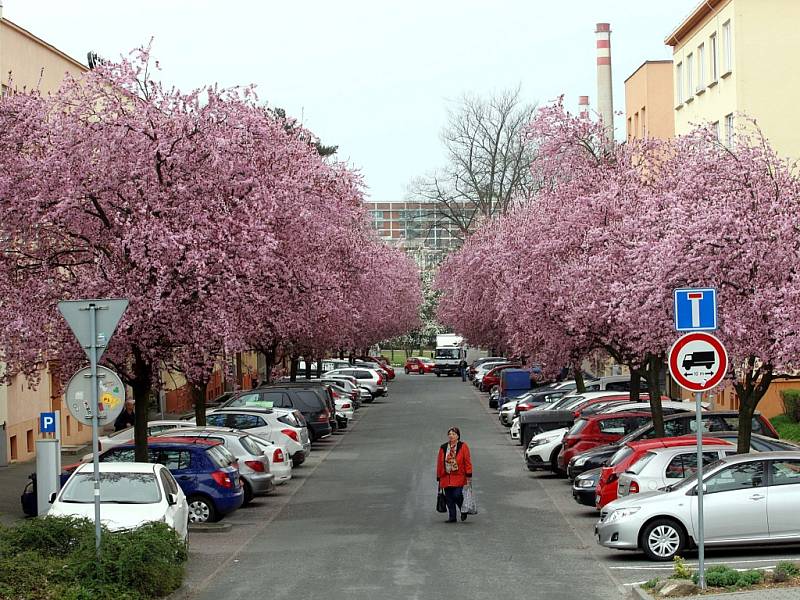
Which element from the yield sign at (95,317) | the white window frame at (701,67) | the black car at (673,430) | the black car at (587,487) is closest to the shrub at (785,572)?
the yield sign at (95,317)

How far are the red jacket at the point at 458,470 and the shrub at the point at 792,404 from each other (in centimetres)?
1733

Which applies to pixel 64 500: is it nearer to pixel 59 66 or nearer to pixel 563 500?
pixel 563 500

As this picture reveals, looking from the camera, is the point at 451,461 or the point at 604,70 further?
the point at 604,70

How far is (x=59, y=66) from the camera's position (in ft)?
120

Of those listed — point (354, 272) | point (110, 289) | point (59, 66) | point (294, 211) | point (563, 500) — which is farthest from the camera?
point (354, 272)

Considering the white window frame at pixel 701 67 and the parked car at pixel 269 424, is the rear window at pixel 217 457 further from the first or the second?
the white window frame at pixel 701 67

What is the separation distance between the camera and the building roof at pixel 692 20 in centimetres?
4262

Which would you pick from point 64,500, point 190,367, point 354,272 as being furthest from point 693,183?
point 354,272

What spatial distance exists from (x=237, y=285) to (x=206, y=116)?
299 centimetres

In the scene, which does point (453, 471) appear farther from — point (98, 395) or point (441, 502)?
point (98, 395)

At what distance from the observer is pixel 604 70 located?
6525 centimetres

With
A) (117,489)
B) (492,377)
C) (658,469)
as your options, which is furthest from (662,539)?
(492,377)

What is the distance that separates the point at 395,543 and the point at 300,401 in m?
19.4

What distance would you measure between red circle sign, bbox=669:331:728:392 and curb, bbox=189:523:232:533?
10.3 m
